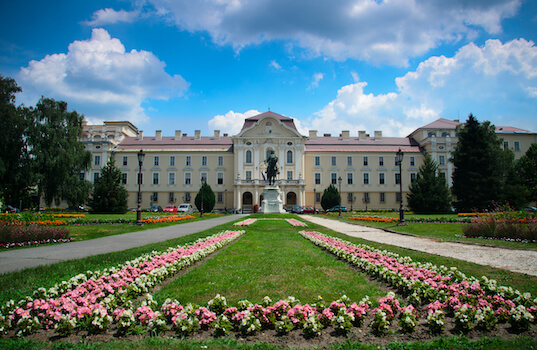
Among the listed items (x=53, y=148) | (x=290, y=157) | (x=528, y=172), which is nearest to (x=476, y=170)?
(x=528, y=172)

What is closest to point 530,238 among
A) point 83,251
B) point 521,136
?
point 83,251

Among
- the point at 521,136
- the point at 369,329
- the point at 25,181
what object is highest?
the point at 521,136

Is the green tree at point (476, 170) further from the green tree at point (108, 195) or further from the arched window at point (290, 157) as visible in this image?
the green tree at point (108, 195)

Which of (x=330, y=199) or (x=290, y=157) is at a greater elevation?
(x=290, y=157)

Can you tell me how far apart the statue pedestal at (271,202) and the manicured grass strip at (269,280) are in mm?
29137

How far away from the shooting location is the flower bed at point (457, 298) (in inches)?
157

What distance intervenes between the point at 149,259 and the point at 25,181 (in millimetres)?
36579

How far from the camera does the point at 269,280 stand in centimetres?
606

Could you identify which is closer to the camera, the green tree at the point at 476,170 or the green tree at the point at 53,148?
the green tree at the point at 53,148

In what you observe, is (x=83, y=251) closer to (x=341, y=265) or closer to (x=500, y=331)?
(x=341, y=265)

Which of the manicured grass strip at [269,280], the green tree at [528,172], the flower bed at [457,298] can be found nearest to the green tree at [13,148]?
the manicured grass strip at [269,280]

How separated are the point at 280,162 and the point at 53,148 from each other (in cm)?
3607

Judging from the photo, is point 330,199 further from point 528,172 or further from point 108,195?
point 108,195

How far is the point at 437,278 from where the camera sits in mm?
5621
